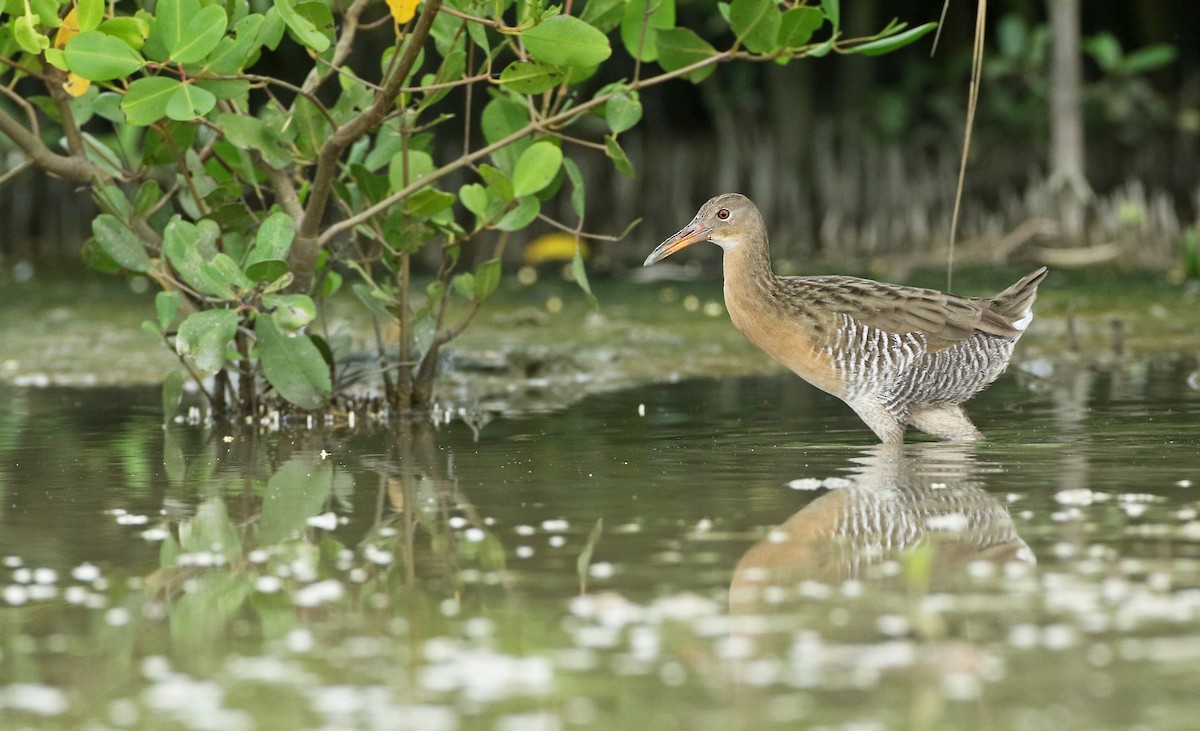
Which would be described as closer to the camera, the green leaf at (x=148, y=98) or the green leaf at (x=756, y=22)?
the green leaf at (x=148, y=98)

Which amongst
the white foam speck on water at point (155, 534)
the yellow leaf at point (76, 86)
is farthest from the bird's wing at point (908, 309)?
the white foam speck on water at point (155, 534)

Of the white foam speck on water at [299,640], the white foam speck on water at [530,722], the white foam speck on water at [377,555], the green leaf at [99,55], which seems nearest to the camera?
the white foam speck on water at [530,722]

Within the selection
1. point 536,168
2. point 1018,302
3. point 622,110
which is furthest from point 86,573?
point 1018,302

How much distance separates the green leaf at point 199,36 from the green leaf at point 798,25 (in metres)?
2.08

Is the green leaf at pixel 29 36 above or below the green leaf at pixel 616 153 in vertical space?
above

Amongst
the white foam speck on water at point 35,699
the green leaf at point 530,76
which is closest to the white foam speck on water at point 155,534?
the white foam speck on water at point 35,699

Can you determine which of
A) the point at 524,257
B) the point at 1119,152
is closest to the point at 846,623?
the point at 524,257

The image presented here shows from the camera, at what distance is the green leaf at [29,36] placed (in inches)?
265

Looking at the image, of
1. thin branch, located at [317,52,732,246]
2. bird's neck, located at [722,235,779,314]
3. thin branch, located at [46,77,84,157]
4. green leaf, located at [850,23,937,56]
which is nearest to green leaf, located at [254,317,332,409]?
thin branch, located at [317,52,732,246]

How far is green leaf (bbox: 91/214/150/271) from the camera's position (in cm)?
775

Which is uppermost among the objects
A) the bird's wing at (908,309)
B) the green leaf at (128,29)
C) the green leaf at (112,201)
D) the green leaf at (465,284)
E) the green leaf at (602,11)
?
the green leaf at (602,11)

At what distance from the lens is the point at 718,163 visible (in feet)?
65.4

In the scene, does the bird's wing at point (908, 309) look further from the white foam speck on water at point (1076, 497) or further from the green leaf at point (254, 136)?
the green leaf at point (254, 136)

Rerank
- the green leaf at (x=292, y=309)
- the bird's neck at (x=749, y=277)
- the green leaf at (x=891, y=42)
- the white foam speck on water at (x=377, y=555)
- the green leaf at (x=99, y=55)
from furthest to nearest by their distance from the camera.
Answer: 1. the bird's neck at (x=749, y=277)
2. the green leaf at (x=292, y=309)
3. the green leaf at (x=891, y=42)
4. the green leaf at (x=99, y=55)
5. the white foam speck on water at (x=377, y=555)
